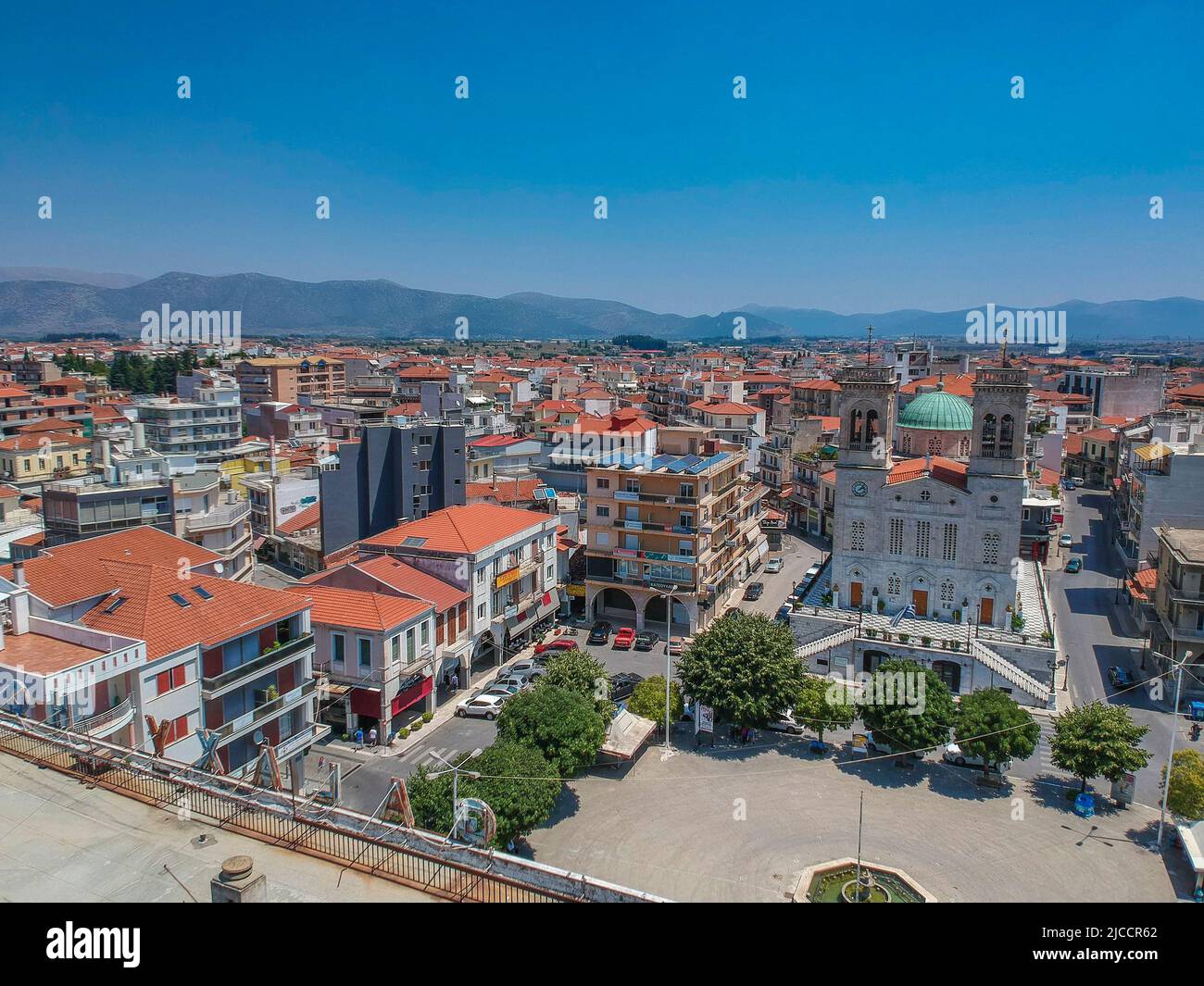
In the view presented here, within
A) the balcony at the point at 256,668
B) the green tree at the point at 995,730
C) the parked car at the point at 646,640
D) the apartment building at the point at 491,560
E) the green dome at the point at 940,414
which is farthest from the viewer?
the green dome at the point at 940,414

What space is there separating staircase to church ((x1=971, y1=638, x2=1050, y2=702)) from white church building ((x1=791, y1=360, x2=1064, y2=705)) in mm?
51

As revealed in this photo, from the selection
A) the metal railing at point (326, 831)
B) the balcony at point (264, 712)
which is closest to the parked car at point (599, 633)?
the balcony at point (264, 712)

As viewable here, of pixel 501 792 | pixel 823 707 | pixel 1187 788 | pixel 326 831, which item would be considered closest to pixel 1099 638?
pixel 1187 788

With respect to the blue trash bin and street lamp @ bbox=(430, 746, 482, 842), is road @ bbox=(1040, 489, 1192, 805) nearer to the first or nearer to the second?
the blue trash bin

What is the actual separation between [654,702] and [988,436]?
22.2 metres

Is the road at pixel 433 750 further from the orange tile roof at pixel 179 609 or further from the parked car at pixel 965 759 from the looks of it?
the parked car at pixel 965 759

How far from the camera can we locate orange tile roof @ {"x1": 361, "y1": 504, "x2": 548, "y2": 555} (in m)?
41.1

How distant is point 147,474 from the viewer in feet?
153

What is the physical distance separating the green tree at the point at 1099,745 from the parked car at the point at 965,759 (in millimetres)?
2125

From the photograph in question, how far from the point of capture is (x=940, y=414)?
53.8m

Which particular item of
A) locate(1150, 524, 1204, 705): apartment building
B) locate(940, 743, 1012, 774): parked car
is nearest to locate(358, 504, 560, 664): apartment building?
locate(940, 743, 1012, 774): parked car

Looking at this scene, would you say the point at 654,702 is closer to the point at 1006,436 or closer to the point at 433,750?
the point at 433,750

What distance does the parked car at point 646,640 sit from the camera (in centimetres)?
4681

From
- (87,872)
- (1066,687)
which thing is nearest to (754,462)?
(1066,687)
